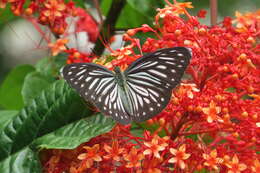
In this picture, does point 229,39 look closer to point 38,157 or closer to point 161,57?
point 161,57

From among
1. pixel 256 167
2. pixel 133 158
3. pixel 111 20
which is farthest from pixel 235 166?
pixel 111 20

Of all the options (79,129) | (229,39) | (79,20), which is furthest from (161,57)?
(79,20)

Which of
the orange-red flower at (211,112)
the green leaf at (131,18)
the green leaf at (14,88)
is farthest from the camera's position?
the green leaf at (14,88)

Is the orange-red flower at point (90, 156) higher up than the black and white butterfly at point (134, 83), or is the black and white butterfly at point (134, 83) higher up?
the black and white butterfly at point (134, 83)

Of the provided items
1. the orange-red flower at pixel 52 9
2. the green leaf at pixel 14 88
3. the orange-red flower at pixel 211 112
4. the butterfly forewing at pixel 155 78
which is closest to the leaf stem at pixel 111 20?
the orange-red flower at pixel 52 9

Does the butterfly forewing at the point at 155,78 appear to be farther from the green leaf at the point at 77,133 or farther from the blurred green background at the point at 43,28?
the blurred green background at the point at 43,28

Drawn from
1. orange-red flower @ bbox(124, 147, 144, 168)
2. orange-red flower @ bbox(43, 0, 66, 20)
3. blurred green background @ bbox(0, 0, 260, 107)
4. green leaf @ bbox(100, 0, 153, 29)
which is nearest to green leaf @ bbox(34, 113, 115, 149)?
orange-red flower @ bbox(124, 147, 144, 168)

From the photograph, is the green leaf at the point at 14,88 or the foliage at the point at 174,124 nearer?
the foliage at the point at 174,124

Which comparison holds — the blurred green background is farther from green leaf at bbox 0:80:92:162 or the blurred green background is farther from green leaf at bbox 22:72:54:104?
green leaf at bbox 0:80:92:162
